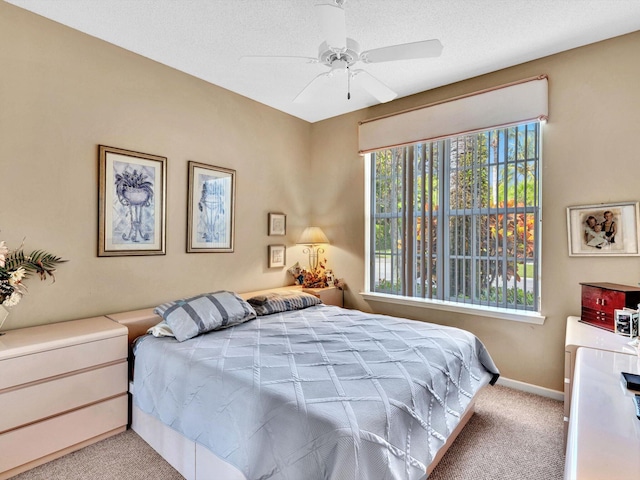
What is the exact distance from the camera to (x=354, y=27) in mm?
2398

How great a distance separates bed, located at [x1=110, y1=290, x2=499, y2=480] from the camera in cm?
129

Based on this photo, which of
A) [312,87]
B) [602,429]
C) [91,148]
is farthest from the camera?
[91,148]

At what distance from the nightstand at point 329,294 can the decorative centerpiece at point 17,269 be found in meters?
2.36

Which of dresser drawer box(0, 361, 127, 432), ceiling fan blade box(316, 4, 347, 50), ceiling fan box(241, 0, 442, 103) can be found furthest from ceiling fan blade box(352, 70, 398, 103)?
dresser drawer box(0, 361, 127, 432)

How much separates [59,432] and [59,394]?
24 centimetres

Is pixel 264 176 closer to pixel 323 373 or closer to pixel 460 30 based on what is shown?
pixel 460 30

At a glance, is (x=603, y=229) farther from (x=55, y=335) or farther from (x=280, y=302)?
(x=55, y=335)

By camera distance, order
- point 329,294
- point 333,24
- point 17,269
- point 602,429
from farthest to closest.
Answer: point 329,294, point 17,269, point 333,24, point 602,429

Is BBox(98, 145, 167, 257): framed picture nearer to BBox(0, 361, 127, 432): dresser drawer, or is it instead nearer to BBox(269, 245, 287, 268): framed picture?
BBox(0, 361, 127, 432): dresser drawer

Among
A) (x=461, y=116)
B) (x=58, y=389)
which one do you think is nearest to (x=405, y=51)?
(x=461, y=116)

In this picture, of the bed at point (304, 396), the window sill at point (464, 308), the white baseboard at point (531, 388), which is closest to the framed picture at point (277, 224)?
the window sill at point (464, 308)

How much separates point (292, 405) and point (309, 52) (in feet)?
8.56

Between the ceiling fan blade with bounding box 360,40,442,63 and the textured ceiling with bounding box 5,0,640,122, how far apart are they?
1.43 ft

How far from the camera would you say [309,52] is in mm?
2703
